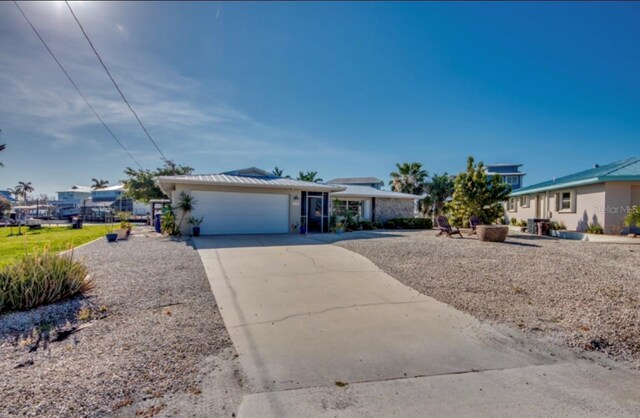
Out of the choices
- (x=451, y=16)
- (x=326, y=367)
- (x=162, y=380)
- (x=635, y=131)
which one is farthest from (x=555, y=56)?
(x=162, y=380)

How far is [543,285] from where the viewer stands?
20.3 ft

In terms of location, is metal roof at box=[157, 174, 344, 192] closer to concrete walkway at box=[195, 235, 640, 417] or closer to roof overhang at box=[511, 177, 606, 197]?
concrete walkway at box=[195, 235, 640, 417]

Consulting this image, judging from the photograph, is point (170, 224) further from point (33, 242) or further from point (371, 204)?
point (371, 204)

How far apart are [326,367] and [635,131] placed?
25111 millimetres

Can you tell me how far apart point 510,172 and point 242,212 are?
42193 mm

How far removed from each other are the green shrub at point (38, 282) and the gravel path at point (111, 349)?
251mm

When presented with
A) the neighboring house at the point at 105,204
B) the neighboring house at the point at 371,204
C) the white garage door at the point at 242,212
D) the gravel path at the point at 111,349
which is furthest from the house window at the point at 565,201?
the neighboring house at the point at 105,204

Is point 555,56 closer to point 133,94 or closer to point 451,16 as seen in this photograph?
point 451,16

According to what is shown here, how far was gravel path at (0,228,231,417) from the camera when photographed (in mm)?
2510

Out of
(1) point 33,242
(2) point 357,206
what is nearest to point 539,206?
(2) point 357,206

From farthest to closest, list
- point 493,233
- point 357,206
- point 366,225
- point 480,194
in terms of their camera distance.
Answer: point 357,206 → point 366,225 → point 480,194 → point 493,233

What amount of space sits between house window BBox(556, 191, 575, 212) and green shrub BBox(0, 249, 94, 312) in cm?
2192

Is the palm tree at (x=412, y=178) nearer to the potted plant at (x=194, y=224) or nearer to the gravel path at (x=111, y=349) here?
the potted plant at (x=194, y=224)

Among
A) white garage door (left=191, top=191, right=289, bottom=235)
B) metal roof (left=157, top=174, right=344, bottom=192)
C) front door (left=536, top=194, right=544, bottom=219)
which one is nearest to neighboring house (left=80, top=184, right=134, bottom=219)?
metal roof (left=157, top=174, right=344, bottom=192)
